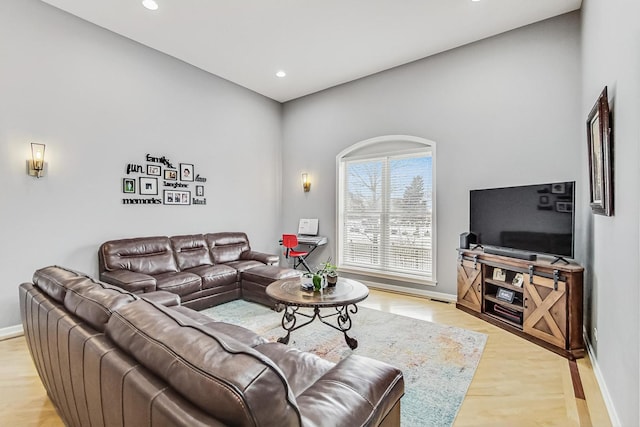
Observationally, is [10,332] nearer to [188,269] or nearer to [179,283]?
[179,283]

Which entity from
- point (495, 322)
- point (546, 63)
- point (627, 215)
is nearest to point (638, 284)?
point (627, 215)

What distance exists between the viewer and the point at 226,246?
16.5 feet

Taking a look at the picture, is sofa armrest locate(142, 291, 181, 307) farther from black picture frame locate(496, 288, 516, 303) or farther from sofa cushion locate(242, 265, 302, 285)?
black picture frame locate(496, 288, 516, 303)

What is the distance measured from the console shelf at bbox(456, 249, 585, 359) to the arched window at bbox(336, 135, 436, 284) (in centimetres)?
83

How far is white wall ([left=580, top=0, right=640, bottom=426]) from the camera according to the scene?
1643 mm

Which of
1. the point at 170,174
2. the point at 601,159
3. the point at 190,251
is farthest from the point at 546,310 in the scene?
the point at 170,174

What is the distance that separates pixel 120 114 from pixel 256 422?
15.0ft

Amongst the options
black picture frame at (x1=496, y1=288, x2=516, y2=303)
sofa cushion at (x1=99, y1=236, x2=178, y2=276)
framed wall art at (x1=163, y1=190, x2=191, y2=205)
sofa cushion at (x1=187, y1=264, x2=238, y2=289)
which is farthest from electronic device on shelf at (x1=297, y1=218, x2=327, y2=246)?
black picture frame at (x1=496, y1=288, x2=516, y2=303)

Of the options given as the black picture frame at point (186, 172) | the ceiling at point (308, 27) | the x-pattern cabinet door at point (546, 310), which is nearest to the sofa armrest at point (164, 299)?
the black picture frame at point (186, 172)

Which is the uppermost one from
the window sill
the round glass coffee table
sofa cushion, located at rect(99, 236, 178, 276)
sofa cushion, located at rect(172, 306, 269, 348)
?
sofa cushion, located at rect(99, 236, 178, 276)

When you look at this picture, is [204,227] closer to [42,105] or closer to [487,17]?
[42,105]

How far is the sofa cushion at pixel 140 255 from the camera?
3824 mm

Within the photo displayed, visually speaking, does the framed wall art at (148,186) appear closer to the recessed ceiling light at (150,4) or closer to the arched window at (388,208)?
the recessed ceiling light at (150,4)

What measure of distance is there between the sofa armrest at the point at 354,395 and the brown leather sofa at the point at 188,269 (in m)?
2.72
